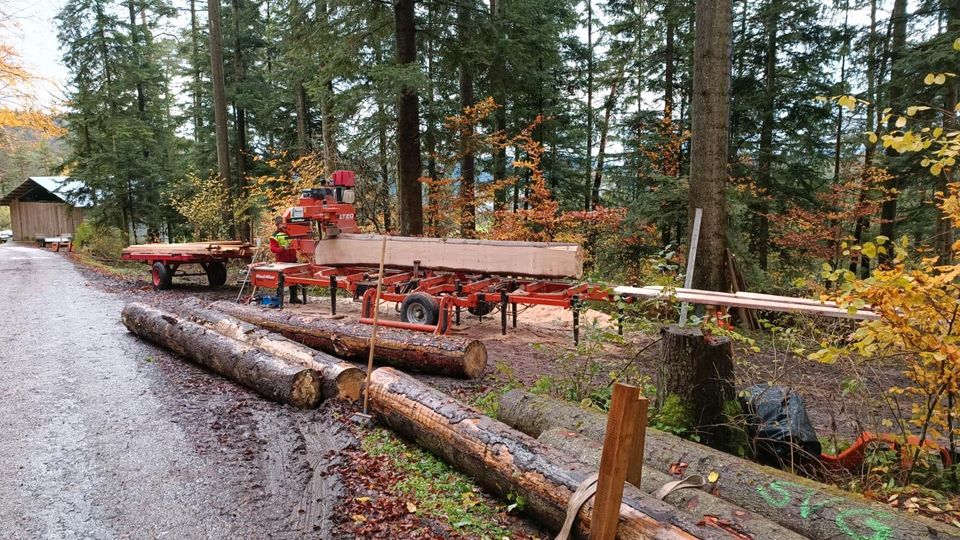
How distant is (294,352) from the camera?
6086 mm

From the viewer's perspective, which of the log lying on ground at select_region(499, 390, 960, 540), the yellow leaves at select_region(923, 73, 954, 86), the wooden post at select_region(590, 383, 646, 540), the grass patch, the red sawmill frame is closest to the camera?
the wooden post at select_region(590, 383, 646, 540)

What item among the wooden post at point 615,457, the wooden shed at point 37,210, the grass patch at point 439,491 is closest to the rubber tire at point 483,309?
the grass patch at point 439,491

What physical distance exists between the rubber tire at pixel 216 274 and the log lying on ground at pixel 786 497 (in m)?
12.2

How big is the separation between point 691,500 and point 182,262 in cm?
1301

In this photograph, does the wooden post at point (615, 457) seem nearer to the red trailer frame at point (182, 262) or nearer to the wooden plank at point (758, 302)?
the wooden plank at point (758, 302)

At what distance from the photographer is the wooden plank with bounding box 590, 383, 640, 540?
254 centimetres

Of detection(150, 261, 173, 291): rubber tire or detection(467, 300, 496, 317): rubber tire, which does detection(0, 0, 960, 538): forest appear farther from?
detection(150, 261, 173, 291): rubber tire

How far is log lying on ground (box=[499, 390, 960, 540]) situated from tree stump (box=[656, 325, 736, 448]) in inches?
13.7

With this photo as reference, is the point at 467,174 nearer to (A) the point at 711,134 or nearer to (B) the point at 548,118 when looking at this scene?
(B) the point at 548,118

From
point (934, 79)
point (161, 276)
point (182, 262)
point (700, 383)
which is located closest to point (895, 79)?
point (934, 79)

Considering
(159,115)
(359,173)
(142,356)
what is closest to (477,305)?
(142,356)

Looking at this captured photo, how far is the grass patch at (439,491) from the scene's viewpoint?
3.36 metres

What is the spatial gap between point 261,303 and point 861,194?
18070 millimetres

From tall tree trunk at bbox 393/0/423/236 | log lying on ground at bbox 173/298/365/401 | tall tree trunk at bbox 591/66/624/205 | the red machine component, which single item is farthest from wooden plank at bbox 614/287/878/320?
tall tree trunk at bbox 591/66/624/205
